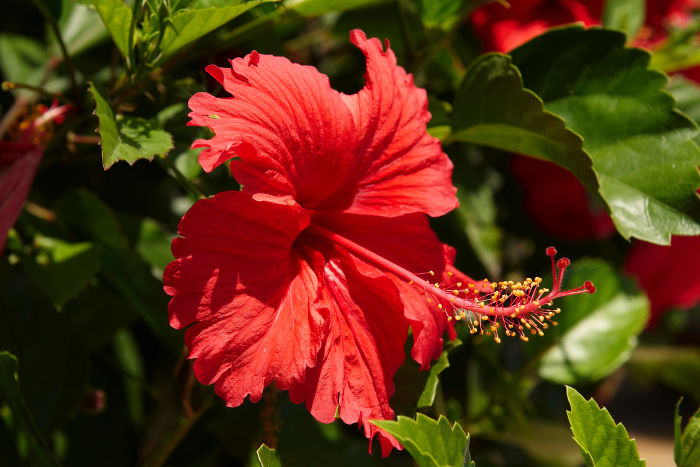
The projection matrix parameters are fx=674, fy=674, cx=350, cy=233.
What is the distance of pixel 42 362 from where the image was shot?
0.80 meters

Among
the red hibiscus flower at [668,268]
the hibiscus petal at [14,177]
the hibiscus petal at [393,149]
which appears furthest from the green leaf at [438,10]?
the red hibiscus flower at [668,268]

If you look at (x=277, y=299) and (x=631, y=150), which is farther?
(x=631, y=150)

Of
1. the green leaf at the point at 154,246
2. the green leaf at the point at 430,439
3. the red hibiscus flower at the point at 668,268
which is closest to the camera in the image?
the green leaf at the point at 430,439

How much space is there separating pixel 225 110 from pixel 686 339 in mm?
2411

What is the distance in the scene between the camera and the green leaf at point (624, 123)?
0.67 metres

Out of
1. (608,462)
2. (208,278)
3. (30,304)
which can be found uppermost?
(208,278)

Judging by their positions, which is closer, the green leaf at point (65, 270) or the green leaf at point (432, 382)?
the green leaf at point (432, 382)

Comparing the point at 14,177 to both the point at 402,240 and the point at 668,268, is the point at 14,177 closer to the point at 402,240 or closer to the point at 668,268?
the point at 402,240

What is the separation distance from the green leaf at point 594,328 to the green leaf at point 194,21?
0.63 meters

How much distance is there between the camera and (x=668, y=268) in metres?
1.23

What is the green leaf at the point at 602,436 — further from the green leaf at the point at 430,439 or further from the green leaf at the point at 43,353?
the green leaf at the point at 43,353

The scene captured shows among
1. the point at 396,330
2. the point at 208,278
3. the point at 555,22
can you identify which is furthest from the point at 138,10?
the point at 555,22

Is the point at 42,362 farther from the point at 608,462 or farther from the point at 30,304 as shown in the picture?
the point at 608,462

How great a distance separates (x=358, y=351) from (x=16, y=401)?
33 centimetres
